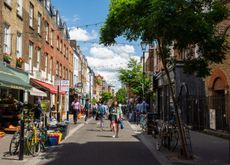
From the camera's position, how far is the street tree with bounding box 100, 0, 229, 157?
10000 mm

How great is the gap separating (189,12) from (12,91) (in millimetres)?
16272

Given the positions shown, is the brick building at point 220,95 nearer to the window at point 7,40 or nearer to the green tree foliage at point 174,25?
the green tree foliage at point 174,25

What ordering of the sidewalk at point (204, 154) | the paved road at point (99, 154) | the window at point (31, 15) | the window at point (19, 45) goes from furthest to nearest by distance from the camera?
1. the window at point (31, 15)
2. the window at point (19, 45)
3. the sidewalk at point (204, 154)
4. the paved road at point (99, 154)

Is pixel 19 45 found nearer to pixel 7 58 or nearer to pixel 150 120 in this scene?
pixel 7 58

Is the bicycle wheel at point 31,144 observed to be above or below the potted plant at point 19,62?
below

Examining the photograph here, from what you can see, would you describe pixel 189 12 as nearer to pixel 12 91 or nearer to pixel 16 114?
pixel 16 114

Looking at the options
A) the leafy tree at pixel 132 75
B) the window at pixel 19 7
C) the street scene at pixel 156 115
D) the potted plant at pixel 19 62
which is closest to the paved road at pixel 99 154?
the street scene at pixel 156 115

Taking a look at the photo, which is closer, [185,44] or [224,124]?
[185,44]

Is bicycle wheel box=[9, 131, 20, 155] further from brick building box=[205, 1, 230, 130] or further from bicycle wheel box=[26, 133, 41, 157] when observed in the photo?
brick building box=[205, 1, 230, 130]

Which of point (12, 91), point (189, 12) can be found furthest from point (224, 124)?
point (12, 91)

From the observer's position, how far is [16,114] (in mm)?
18906

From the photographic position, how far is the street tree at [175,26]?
10.0m

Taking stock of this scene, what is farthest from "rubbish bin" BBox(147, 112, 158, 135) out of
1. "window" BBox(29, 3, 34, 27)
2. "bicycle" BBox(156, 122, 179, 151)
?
"window" BBox(29, 3, 34, 27)

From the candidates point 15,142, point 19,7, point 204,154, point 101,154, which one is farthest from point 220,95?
point 19,7
